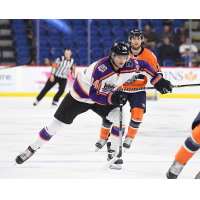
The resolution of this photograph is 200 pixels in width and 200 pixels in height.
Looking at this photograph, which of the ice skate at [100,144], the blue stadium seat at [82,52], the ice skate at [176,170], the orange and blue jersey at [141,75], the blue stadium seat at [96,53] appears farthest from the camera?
the blue stadium seat at [82,52]

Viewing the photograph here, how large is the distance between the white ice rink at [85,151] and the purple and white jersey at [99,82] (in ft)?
1.70

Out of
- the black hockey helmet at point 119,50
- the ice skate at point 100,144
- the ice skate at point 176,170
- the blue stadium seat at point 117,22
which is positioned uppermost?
the black hockey helmet at point 119,50

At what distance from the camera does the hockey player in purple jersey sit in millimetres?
2652

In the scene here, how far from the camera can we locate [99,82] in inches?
105

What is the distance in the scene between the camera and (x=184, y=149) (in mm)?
2211

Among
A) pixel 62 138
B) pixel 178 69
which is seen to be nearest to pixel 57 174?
pixel 62 138

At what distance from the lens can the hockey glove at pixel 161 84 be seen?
3.07 metres

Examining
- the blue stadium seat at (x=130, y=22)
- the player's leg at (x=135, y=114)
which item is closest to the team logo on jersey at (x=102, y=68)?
the player's leg at (x=135, y=114)

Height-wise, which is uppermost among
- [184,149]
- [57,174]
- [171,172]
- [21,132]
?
[184,149]

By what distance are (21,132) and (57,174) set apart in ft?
6.28

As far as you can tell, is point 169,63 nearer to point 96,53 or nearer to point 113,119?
point 96,53

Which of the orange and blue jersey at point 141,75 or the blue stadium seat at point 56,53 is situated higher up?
the orange and blue jersey at point 141,75

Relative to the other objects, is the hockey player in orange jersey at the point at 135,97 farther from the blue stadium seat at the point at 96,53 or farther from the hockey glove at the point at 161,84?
the blue stadium seat at the point at 96,53

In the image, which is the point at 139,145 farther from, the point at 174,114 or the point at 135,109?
the point at 174,114
